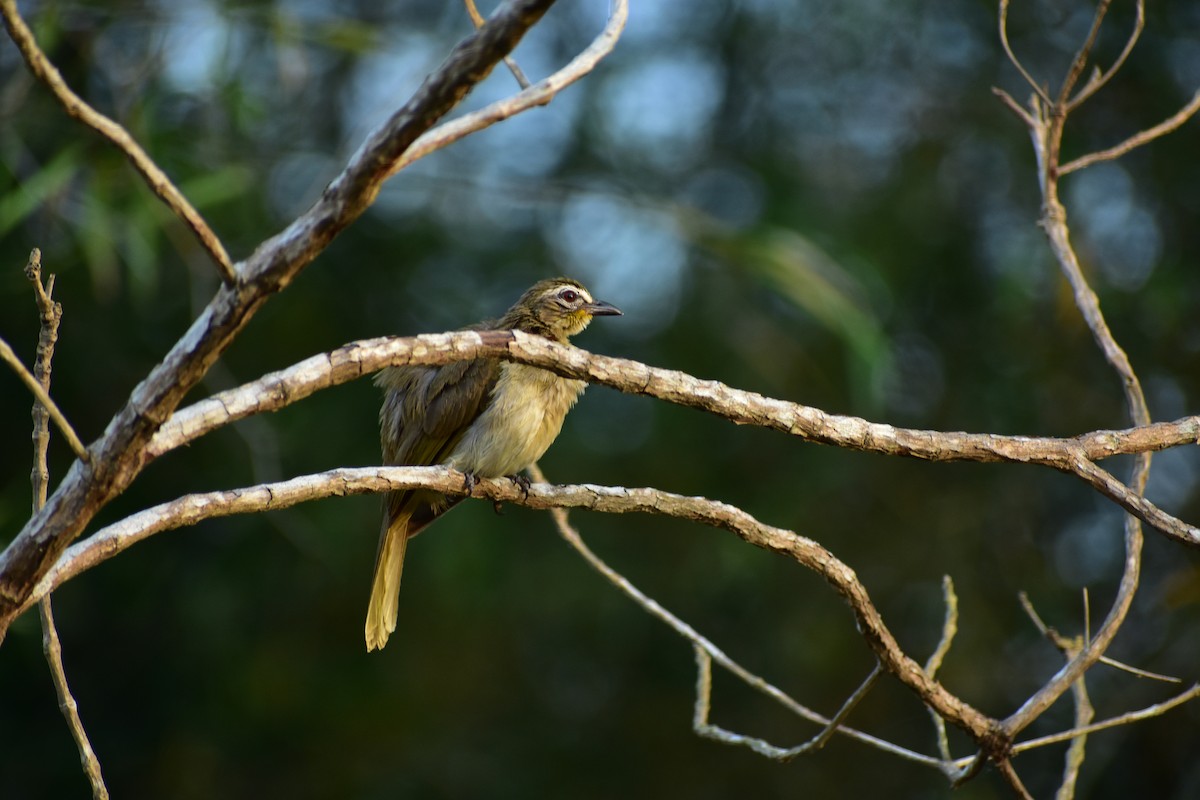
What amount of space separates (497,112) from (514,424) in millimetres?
2565

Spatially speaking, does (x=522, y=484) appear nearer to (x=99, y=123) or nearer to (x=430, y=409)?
(x=430, y=409)

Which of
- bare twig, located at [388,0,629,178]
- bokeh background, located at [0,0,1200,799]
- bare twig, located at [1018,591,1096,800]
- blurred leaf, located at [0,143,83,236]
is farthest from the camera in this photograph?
bokeh background, located at [0,0,1200,799]

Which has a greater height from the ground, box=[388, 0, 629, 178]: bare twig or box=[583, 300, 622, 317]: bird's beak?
box=[583, 300, 622, 317]: bird's beak

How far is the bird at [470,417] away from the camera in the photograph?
15.3ft

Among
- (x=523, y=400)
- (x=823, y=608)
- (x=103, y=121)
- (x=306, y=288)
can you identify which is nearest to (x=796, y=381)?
(x=823, y=608)

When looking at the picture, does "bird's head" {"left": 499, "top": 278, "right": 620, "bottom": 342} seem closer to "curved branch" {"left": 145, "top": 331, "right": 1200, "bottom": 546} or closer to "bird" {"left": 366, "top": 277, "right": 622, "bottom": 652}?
"bird" {"left": 366, "top": 277, "right": 622, "bottom": 652}

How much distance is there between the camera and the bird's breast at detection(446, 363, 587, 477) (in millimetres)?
4594

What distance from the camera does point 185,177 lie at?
19.7ft

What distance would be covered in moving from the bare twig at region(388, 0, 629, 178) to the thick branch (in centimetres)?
6

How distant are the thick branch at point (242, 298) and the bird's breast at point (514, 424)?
2.48 m

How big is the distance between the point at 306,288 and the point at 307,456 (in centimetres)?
138

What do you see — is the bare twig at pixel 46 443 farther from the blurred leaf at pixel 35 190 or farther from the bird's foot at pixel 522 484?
the blurred leaf at pixel 35 190

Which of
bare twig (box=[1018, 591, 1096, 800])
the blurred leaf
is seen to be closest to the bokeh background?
the blurred leaf

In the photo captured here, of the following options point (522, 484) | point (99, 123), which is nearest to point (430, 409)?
point (522, 484)
